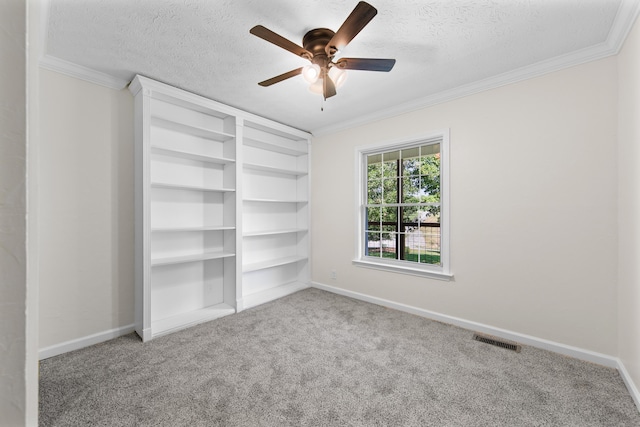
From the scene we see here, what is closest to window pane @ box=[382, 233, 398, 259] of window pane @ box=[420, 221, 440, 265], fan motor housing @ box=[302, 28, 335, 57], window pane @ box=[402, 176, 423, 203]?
window pane @ box=[420, 221, 440, 265]

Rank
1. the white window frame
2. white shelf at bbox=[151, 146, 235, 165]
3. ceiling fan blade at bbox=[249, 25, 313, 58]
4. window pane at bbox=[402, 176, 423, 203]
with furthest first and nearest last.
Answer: window pane at bbox=[402, 176, 423, 203]
the white window frame
white shelf at bbox=[151, 146, 235, 165]
ceiling fan blade at bbox=[249, 25, 313, 58]

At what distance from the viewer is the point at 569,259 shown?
2.38m

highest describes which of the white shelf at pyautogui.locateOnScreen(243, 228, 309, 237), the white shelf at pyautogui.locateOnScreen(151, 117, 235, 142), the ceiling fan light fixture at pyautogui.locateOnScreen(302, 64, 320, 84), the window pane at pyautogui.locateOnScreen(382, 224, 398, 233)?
the ceiling fan light fixture at pyautogui.locateOnScreen(302, 64, 320, 84)

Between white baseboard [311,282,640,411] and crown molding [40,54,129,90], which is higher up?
crown molding [40,54,129,90]

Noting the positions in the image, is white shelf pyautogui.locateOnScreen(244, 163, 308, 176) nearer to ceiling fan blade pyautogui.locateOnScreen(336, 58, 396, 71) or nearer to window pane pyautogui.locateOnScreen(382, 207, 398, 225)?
window pane pyautogui.locateOnScreen(382, 207, 398, 225)

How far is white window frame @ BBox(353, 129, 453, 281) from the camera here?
3.08 meters

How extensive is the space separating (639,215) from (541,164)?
83 centimetres

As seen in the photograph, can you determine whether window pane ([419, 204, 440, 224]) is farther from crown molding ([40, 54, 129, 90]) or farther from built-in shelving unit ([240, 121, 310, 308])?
crown molding ([40, 54, 129, 90])

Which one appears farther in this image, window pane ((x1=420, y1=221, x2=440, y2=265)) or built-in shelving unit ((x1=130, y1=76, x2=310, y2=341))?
window pane ((x1=420, y1=221, x2=440, y2=265))

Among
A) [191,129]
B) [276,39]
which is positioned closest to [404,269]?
[276,39]

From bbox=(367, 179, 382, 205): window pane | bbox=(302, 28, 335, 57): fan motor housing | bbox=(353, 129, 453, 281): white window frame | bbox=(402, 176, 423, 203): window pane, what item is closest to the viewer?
bbox=(302, 28, 335, 57): fan motor housing

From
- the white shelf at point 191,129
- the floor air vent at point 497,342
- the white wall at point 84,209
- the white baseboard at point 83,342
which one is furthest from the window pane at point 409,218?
the white baseboard at point 83,342
